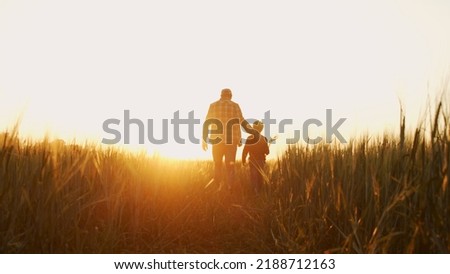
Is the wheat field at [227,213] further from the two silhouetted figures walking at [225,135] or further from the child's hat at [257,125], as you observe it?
the child's hat at [257,125]

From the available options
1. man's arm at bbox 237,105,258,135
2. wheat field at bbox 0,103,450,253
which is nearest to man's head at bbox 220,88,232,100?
man's arm at bbox 237,105,258,135

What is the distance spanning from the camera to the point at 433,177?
66.6 inches

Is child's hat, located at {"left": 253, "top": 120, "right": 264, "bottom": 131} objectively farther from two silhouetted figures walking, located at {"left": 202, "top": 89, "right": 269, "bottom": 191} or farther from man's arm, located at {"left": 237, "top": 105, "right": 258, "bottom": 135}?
two silhouetted figures walking, located at {"left": 202, "top": 89, "right": 269, "bottom": 191}

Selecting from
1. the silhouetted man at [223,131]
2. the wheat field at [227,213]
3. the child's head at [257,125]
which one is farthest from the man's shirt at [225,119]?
the wheat field at [227,213]

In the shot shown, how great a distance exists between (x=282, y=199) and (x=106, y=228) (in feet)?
5.66

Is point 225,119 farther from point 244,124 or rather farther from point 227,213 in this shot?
point 227,213

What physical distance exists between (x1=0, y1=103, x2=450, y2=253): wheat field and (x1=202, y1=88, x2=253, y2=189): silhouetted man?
7.74ft

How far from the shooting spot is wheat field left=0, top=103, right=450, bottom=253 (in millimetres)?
1840

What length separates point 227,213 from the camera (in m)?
3.98

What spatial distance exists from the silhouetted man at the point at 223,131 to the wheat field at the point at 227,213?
7.74 feet

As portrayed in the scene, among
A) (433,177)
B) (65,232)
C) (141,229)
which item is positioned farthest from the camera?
(141,229)

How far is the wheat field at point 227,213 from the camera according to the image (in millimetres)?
1840
